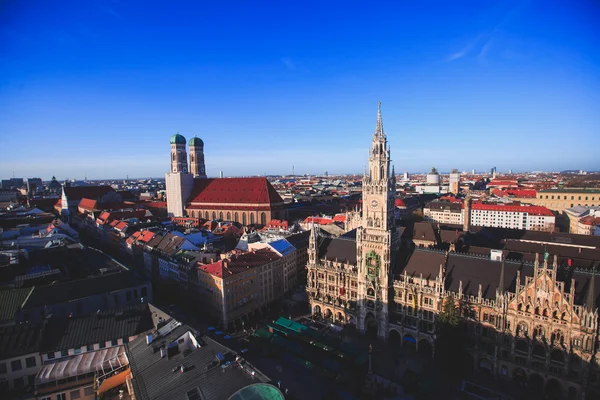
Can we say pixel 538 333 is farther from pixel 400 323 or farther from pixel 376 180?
pixel 376 180

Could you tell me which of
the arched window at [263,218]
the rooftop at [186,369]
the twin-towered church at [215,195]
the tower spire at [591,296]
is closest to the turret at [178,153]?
the twin-towered church at [215,195]

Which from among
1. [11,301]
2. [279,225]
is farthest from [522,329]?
[279,225]

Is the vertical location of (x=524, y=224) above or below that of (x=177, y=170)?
below

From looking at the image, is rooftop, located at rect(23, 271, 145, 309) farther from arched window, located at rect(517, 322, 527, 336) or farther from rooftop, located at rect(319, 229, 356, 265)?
arched window, located at rect(517, 322, 527, 336)

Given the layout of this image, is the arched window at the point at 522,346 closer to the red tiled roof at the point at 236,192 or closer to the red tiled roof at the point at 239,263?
the red tiled roof at the point at 239,263

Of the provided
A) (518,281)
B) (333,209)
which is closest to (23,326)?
(518,281)

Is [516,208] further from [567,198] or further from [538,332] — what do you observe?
[538,332]

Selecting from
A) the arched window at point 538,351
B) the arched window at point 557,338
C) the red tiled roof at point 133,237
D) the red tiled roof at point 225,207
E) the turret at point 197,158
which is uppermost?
the turret at point 197,158
